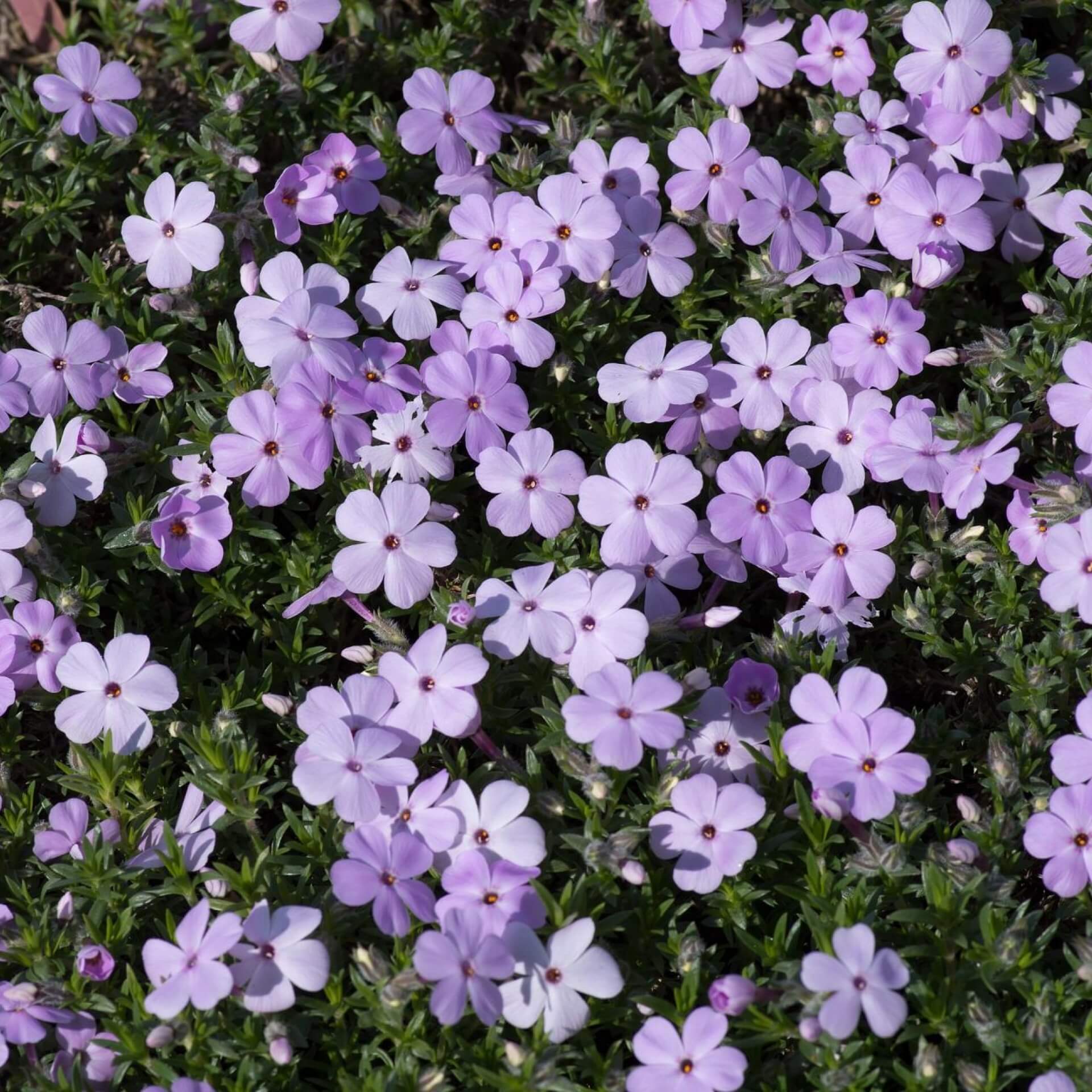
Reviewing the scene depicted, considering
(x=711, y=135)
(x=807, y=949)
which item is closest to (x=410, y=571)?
(x=807, y=949)

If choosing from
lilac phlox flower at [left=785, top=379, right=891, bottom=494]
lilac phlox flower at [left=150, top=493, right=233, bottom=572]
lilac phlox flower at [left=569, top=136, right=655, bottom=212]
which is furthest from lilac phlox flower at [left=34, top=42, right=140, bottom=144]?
lilac phlox flower at [left=785, top=379, right=891, bottom=494]

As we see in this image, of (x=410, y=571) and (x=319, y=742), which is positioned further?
(x=410, y=571)

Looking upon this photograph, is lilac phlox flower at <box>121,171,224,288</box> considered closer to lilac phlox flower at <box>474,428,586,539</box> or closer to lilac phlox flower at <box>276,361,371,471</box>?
lilac phlox flower at <box>276,361,371,471</box>

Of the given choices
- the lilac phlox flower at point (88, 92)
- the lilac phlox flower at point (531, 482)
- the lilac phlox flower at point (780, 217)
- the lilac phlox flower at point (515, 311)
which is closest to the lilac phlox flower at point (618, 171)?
the lilac phlox flower at point (780, 217)

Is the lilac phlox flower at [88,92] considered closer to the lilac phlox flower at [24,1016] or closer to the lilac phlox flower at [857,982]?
the lilac phlox flower at [24,1016]

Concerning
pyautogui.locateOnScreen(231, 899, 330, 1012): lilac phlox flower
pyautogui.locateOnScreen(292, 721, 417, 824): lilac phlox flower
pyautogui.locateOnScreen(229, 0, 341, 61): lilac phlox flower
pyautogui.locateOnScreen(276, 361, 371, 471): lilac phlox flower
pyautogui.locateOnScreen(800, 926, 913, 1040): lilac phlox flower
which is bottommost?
pyautogui.locateOnScreen(231, 899, 330, 1012): lilac phlox flower

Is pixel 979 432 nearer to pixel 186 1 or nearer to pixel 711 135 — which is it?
pixel 711 135
